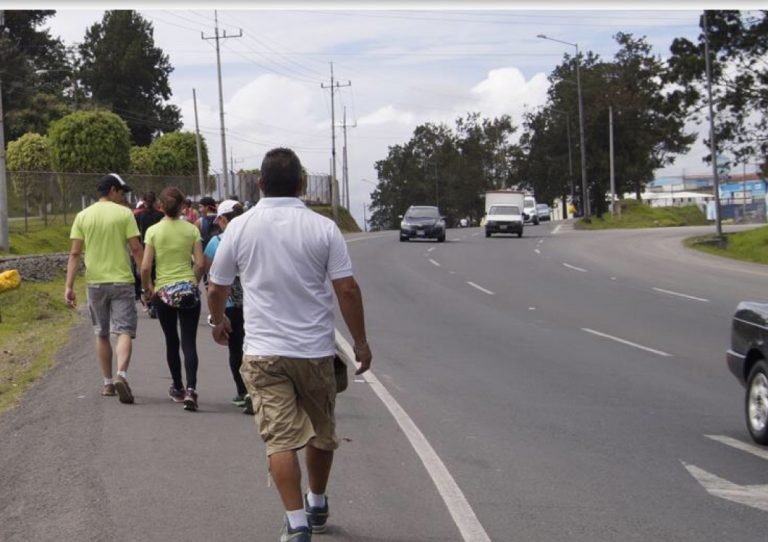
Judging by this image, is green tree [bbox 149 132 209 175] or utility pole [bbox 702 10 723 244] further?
green tree [bbox 149 132 209 175]

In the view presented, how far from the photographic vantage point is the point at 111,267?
948 centimetres

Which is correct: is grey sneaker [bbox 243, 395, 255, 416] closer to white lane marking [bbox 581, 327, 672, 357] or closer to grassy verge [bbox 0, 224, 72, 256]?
white lane marking [bbox 581, 327, 672, 357]

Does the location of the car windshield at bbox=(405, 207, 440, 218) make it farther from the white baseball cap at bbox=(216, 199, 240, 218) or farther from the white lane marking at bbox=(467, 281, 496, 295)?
the white baseball cap at bbox=(216, 199, 240, 218)

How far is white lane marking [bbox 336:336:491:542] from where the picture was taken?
5.95m

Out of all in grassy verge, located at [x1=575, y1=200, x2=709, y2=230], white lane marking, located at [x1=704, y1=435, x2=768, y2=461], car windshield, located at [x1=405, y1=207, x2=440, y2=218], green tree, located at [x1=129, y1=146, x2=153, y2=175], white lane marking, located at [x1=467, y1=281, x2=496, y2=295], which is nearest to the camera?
white lane marking, located at [x1=704, y1=435, x2=768, y2=461]

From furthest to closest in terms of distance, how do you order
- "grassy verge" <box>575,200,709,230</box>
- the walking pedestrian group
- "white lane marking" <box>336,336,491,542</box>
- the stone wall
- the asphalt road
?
"grassy verge" <box>575,200,709,230</box> < the stone wall < the asphalt road < "white lane marking" <box>336,336,491,542</box> < the walking pedestrian group

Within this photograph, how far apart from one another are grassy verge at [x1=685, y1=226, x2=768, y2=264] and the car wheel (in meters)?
24.9

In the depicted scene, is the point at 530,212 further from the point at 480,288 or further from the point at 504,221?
the point at 480,288

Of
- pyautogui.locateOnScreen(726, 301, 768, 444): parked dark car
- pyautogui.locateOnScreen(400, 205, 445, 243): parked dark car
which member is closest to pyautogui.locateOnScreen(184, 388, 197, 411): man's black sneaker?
pyautogui.locateOnScreen(726, 301, 768, 444): parked dark car

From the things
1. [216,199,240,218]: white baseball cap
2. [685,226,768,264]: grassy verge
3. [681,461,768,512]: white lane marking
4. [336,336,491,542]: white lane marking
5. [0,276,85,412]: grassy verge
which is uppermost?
[216,199,240,218]: white baseball cap

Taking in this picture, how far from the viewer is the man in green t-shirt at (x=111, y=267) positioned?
948 cm

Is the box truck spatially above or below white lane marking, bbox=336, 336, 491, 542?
above

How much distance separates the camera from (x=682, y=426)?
895 centimetres

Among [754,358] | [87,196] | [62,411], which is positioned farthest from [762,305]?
[87,196]
